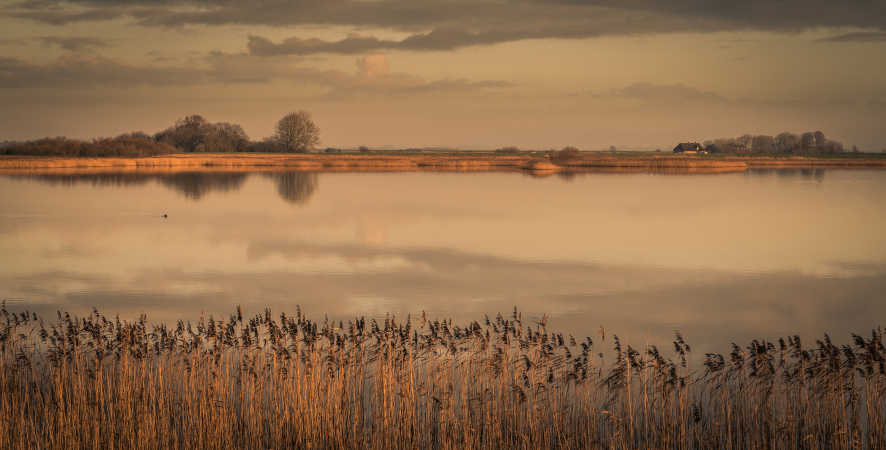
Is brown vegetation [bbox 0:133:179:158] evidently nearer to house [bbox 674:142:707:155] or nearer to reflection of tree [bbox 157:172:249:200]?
reflection of tree [bbox 157:172:249:200]

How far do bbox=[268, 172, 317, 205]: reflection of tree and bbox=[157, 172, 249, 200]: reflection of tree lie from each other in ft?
9.20

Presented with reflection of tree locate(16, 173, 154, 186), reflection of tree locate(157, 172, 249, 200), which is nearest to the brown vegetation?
reflection of tree locate(16, 173, 154, 186)

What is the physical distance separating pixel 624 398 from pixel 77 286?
12255mm

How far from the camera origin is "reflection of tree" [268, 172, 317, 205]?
135 ft

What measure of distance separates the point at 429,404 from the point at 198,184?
45.4m

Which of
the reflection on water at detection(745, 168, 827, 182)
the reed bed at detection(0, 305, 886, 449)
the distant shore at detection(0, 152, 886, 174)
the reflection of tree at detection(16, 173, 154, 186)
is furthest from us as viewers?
the distant shore at detection(0, 152, 886, 174)

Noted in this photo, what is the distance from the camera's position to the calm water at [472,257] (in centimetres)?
1408

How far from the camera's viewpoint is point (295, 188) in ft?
159

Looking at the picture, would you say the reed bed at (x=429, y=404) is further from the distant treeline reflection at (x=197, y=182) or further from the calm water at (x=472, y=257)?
the distant treeline reflection at (x=197, y=182)

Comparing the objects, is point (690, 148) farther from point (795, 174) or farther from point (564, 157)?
point (795, 174)

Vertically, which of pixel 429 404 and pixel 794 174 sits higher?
pixel 794 174

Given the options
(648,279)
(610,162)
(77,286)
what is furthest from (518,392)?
(610,162)

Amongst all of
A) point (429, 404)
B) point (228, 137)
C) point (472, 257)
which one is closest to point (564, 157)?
point (228, 137)

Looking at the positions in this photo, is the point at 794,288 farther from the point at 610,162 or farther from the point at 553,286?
the point at 610,162
